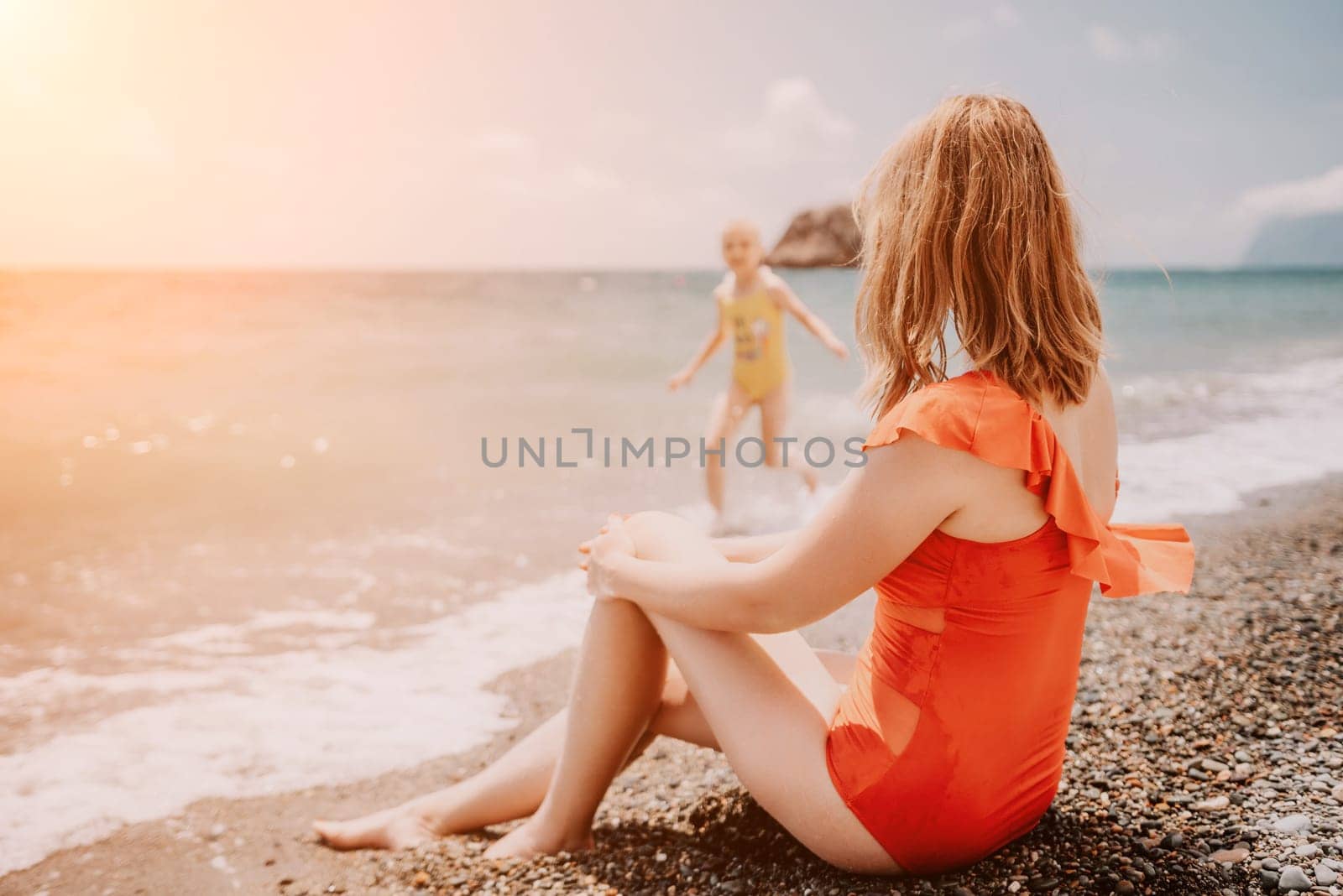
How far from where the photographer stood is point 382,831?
2.82 m

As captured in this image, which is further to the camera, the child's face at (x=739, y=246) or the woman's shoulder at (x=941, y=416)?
the child's face at (x=739, y=246)

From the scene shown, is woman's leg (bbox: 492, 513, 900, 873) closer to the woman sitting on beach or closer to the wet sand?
the woman sitting on beach

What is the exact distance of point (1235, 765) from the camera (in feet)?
8.70

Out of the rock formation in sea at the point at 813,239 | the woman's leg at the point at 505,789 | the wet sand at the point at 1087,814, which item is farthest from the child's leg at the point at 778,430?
the rock formation in sea at the point at 813,239

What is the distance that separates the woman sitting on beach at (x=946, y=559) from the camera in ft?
5.38

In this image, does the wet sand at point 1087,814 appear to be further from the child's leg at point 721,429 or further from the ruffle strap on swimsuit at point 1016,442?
the child's leg at point 721,429

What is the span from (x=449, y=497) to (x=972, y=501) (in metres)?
6.35

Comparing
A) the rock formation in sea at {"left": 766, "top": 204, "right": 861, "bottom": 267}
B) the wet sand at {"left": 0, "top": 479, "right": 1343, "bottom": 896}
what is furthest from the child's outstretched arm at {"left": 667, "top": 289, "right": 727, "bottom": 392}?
the rock formation in sea at {"left": 766, "top": 204, "right": 861, "bottom": 267}

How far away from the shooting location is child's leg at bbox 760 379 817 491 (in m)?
7.30

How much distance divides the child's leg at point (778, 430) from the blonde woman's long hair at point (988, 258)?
5.49 meters

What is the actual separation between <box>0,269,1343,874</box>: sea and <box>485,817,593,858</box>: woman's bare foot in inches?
51.6

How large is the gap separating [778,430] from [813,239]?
191 ft

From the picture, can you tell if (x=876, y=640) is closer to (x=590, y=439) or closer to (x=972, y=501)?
(x=972, y=501)
